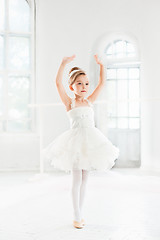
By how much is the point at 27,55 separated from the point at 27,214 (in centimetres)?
256

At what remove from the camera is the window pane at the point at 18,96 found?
3.88m

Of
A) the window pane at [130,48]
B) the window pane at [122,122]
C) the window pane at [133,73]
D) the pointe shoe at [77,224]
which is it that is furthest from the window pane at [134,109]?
the pointe shoe at [77,224]

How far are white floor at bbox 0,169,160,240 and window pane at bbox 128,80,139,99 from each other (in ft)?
5.09

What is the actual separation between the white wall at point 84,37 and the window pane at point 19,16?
0.77ft

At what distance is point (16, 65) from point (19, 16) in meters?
0.69

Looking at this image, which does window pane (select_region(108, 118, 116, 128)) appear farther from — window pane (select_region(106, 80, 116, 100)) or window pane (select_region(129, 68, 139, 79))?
window pane (select_region(129, 68, 139, 79))

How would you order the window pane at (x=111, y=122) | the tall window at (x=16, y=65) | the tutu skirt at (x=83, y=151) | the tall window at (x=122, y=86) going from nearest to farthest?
1. the tutu skirt at (x=83, y=151)
2. the tall window at (x=16, y=65)
3. the tall window at (x=122, y=86)
4. the window pane at (x=111, y=122)

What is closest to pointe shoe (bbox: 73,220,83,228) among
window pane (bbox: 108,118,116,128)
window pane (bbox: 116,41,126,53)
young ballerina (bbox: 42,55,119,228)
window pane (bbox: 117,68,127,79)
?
young ballerina (bbox: 42,55,119,228)

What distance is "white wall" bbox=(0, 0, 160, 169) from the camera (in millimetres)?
3670

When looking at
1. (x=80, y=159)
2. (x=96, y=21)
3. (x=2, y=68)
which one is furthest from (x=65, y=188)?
(x=96, y=21)

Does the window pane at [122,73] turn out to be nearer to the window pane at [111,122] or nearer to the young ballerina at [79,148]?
the window pane at [111,122]

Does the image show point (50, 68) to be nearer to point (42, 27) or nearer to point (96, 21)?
point (42, 27)

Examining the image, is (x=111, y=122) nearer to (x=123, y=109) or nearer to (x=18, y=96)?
(x=123, y=109)

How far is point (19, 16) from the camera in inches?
152
